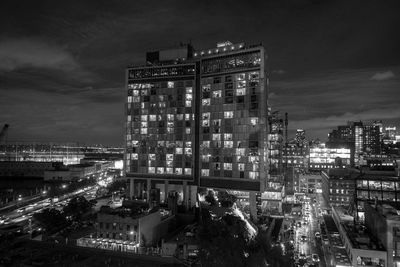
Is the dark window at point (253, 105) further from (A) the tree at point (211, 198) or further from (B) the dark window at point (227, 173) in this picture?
(A) the tree at point (211, 198)

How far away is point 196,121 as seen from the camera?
92562mm

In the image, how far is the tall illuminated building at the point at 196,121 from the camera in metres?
82.9

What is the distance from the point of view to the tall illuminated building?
272 feet

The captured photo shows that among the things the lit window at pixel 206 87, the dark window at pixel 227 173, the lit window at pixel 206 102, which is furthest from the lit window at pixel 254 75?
the dark window at pixel 227 173

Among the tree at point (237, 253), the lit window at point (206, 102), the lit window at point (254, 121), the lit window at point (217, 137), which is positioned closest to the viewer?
the tree at point (237, 253)

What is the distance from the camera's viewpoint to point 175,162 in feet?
308

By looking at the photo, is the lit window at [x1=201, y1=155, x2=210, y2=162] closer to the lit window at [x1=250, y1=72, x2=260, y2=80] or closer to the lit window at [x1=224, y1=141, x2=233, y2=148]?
the lit window at [x1=224, y1=141, x2=233, y2=148]

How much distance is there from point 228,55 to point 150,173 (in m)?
41.1

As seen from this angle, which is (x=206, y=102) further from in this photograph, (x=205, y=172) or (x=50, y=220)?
(x=50, y=220)

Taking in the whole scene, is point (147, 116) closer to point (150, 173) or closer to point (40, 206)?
point (150, 173)

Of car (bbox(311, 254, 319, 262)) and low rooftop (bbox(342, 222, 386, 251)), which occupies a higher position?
low rooftop (bbox(342, 222, 386, 251))

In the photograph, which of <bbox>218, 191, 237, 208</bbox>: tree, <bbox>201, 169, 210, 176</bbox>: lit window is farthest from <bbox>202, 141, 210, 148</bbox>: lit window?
<bbox>218, 191, 237, 208</bbox>: tree

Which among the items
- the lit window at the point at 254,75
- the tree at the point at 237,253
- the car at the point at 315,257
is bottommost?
the car at the point at 315,257

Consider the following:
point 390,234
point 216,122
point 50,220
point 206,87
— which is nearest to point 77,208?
point 50,220
